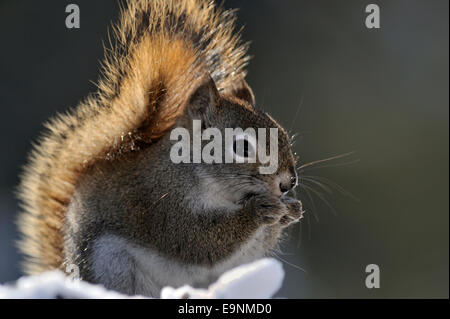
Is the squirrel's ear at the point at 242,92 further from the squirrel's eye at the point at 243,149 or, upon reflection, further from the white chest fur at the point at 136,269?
the white chest fur at the point at 136,269

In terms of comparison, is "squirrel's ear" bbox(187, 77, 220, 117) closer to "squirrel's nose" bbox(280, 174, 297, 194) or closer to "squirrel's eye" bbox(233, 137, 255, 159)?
"squirrel's eye" bbox(233, 137, 255, 159)

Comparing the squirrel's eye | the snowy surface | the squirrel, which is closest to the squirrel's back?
the squirrel

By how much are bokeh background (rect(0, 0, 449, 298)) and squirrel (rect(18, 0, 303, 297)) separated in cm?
133

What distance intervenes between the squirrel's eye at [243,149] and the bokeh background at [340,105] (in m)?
1.46

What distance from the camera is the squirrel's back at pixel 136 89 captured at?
Result: 1.25 metres

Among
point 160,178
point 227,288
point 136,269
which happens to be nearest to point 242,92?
point 160,178

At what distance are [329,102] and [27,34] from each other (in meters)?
1.77

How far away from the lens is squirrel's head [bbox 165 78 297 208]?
119 centimetres

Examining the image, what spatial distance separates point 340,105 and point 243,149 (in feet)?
8.08

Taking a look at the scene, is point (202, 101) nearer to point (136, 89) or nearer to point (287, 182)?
point (136, 89)

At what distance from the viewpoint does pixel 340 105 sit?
355 centimetres

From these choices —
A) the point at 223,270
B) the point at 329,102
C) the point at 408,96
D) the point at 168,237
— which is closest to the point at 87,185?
the point at 168,237
